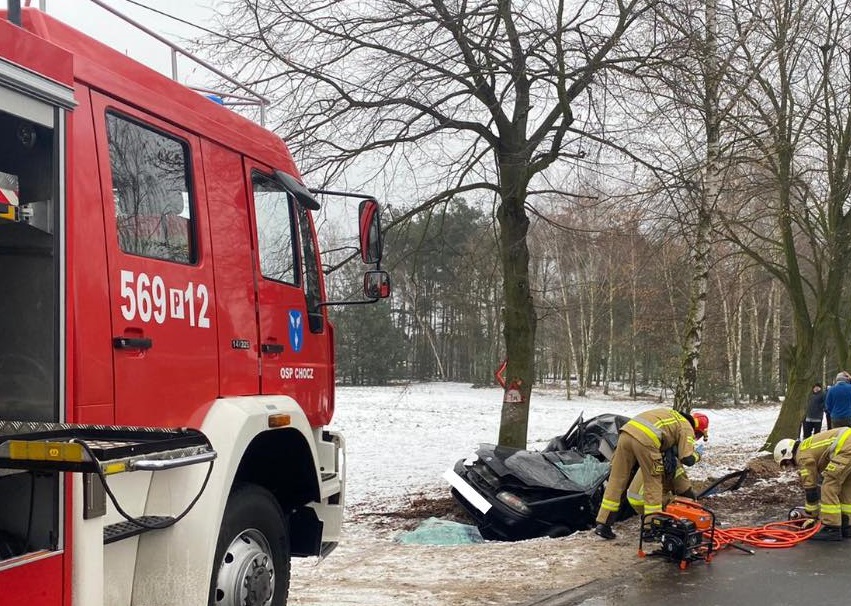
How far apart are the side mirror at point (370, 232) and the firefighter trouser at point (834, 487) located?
5.44 meters

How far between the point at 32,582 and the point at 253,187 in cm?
244

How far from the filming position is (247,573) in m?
3.95

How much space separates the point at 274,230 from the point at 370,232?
61 cm

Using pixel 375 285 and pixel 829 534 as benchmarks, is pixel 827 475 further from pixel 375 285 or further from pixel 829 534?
pixel 375 285

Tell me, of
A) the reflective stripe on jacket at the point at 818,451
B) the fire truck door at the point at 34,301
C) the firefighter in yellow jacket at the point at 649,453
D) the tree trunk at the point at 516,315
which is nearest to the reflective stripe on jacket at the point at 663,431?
the firefighter in yellow jacket at the point at 649,453

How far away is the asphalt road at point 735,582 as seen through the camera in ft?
19.4

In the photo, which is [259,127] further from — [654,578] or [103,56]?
[654,578]

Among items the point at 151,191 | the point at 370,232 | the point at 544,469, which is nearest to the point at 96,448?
the point at 151,191

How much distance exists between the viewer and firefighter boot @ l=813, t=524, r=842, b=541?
7.87 metres

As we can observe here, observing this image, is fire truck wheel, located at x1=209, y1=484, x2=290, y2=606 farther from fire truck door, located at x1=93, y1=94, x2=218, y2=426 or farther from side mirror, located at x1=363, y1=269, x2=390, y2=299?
side mirror, located at x1=363, y1=269, x2=390, y2=299

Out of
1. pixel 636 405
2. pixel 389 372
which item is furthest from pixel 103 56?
pixel 389 372

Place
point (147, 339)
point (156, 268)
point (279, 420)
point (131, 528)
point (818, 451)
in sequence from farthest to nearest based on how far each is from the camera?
point (818, 451), point (279, 420), point (156, 268), point (147, 339), point (131, 528)

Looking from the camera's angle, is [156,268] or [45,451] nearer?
[45,451]

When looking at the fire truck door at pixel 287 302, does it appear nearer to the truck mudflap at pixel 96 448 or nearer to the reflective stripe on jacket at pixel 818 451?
the truck mudflap at pixel 96 448
